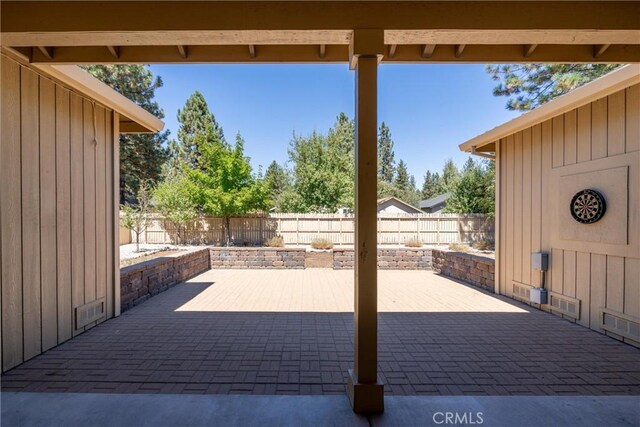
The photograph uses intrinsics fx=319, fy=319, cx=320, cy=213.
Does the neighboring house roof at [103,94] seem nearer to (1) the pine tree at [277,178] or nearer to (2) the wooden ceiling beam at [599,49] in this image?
(2) the wooden ceiling beam at [599,49]

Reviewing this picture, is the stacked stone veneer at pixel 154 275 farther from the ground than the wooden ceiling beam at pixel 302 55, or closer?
closer

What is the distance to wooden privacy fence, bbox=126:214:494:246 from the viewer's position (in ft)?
45.3

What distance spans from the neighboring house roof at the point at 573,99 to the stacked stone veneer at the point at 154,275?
7.12 metres

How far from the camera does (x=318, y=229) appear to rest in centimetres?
1387

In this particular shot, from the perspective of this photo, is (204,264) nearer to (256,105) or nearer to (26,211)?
(26,211)

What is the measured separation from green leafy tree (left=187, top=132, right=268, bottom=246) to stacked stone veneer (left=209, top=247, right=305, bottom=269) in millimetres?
4029

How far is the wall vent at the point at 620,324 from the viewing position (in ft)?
12.6

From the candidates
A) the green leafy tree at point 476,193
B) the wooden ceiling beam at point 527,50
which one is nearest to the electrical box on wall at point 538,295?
the wooden ceiling beam at point 527,50

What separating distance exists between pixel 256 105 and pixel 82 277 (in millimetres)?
22242

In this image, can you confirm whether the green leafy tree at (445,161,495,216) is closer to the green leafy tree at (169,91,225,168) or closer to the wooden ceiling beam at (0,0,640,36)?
the wooden ceiling beam at (0,0,640,36)

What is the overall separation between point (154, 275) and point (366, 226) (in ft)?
17.7

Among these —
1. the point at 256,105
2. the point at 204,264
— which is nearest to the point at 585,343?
the point at 204,264

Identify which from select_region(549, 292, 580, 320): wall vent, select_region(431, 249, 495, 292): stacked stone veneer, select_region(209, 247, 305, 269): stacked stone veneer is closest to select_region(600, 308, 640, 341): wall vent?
select_region(549, 292, 580, 320): wall vent

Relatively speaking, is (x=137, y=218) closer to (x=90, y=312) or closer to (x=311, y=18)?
(x=90, y=312)
